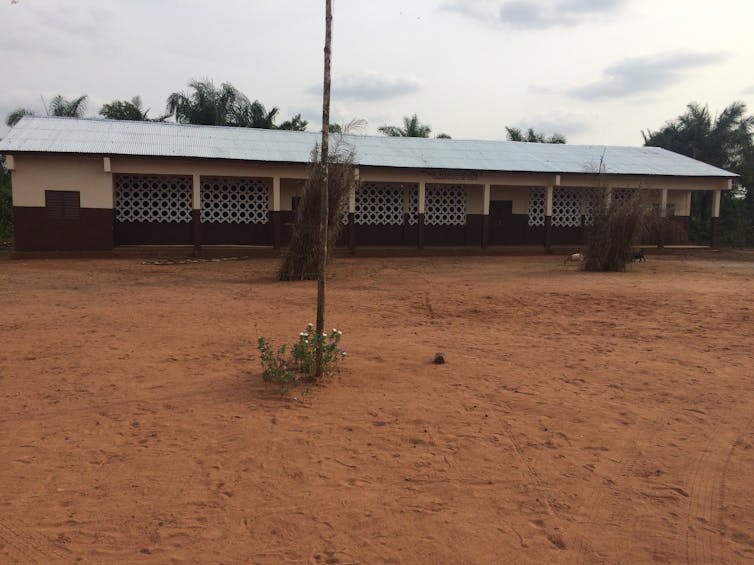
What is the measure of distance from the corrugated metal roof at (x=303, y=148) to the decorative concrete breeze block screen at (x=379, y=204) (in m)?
1.06

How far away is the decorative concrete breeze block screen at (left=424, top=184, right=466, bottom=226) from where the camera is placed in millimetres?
20219

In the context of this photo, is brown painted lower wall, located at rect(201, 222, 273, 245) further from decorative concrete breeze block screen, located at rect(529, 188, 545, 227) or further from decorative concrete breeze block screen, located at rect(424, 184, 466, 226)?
decorative concrete breeze block screen, located at rect(529, 188, 545, 227)

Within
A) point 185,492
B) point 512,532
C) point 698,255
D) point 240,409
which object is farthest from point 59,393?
point 698,255

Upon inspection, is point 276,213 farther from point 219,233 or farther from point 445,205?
point 445,205

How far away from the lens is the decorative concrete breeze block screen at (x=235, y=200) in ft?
60.0

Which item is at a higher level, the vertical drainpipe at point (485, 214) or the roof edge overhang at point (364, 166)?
the roof edge overhang at point (364, 166)

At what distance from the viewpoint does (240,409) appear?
4227 mm

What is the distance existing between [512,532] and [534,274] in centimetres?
1081

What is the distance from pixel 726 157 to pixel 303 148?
1729 centimetres

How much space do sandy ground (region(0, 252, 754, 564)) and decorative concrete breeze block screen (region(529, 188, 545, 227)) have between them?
13.8 meters

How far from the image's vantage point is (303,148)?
18.9 metres

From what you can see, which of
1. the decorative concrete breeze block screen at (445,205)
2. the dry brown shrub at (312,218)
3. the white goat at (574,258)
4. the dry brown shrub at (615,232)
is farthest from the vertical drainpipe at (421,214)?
the dry brown shrub at (312,218)

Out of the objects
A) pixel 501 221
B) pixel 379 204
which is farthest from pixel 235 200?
pixel 501 221

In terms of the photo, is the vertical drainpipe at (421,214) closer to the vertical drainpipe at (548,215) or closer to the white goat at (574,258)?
the vertical drainpipe at (548,215)
